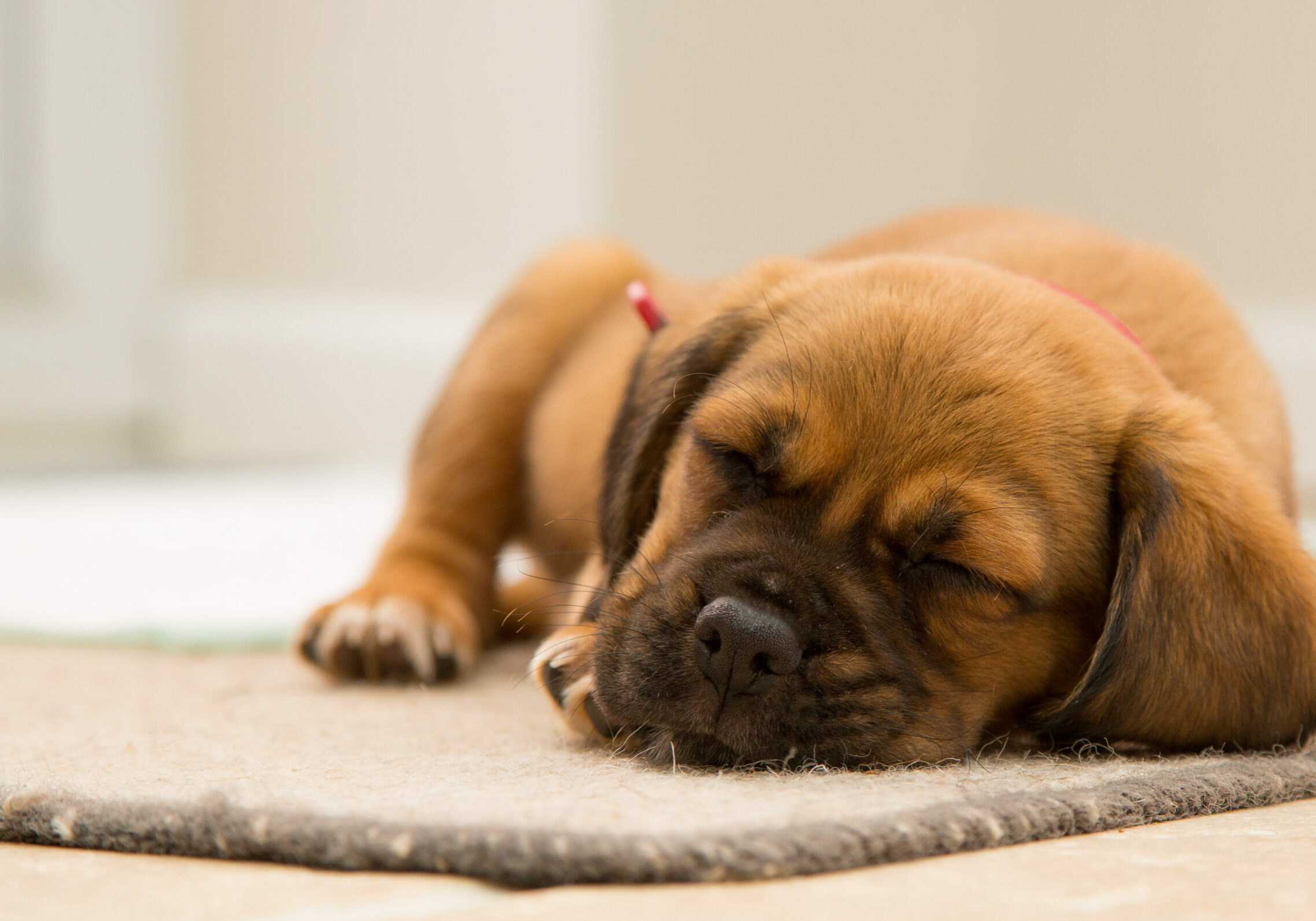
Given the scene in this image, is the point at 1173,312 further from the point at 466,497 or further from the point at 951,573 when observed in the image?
the point at 466,497

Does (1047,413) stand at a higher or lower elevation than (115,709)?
higher

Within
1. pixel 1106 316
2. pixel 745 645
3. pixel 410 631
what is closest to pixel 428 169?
pixel 410 631

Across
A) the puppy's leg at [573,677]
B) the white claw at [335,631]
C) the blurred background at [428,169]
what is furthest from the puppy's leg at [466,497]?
the blurred background at [428,169]

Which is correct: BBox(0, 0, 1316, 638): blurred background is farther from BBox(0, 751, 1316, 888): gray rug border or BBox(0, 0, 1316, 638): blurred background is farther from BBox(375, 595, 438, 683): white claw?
BBox(0, 751, 1316, 888): gray rug border

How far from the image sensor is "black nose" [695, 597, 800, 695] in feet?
6.40

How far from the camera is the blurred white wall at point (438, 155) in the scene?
821cm

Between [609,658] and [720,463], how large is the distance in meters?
0.38

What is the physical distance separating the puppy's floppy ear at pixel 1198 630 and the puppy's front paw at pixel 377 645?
1.34m

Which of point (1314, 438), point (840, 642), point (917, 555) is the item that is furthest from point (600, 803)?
point (1314, 438)

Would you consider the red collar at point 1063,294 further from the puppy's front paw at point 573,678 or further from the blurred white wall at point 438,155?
the blurred white wall at point 438,155

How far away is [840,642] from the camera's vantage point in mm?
2014

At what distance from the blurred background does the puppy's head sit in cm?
466

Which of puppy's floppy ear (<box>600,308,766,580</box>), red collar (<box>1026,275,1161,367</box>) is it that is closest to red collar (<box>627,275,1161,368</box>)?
red collar (<box>1026,275,1161,367</box>)

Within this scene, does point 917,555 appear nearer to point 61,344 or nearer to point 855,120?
point 855,120
